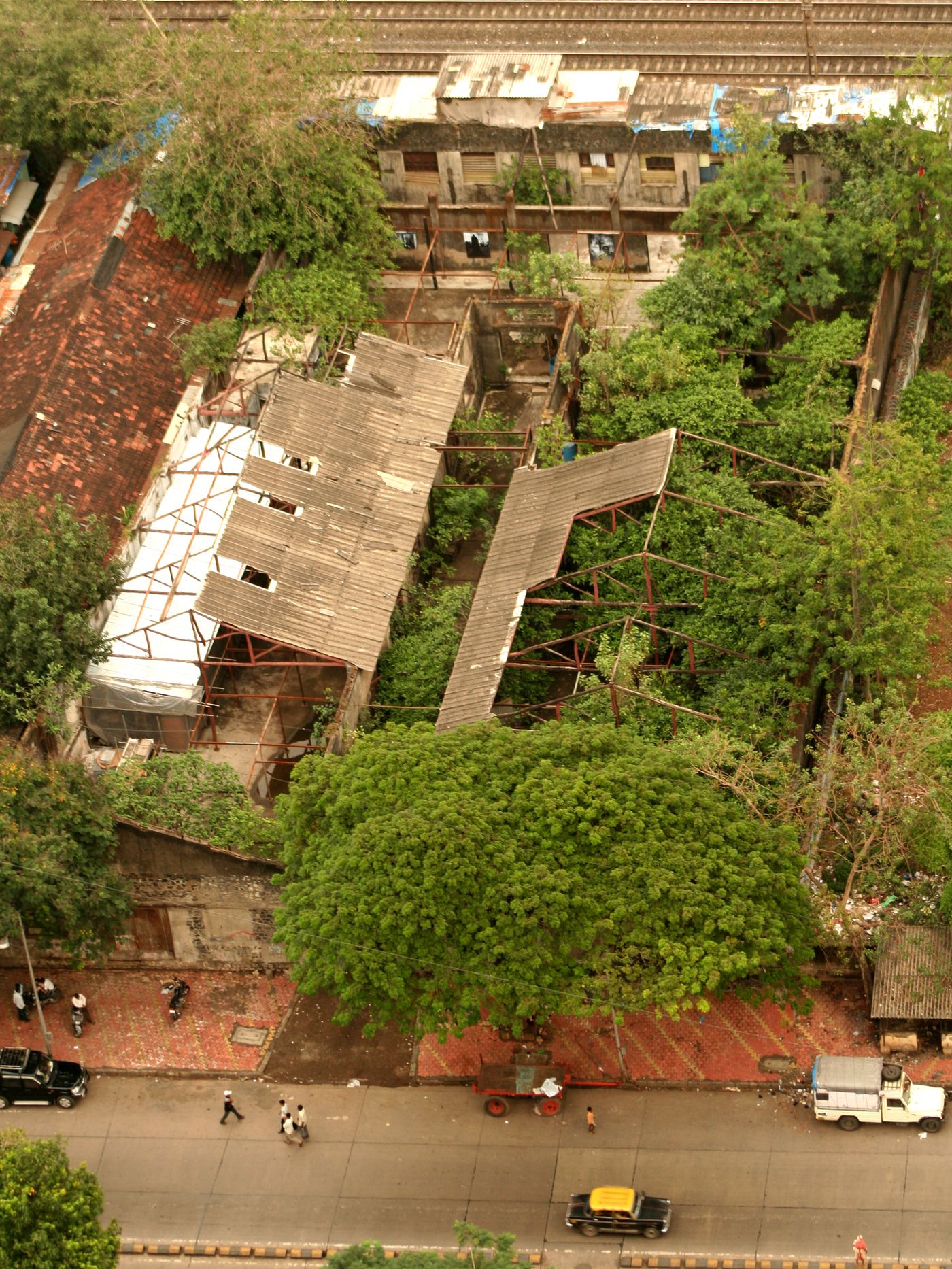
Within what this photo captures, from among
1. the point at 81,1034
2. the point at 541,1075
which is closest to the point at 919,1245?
the point at 541,1075

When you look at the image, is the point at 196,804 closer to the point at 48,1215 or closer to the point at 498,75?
the point at 48,1215

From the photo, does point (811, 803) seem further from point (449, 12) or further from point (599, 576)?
point (449, 12)

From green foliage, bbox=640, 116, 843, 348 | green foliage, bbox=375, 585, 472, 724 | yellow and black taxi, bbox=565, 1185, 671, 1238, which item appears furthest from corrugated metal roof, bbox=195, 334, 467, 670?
yellow and black taxi, bbox=565, 1185, 671, 1238

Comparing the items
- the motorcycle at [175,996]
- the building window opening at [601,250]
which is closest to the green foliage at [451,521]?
the building window opening at [601,250]

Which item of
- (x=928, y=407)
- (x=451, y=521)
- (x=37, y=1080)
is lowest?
(x=37, y=1080)

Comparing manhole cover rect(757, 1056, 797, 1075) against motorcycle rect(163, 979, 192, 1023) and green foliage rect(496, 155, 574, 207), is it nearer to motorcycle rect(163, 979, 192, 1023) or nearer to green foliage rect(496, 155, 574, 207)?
motorcycle rect(163, 979, 192, 1023)

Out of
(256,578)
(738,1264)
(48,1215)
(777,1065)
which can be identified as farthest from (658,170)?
(48,1215)

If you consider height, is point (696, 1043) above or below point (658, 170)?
below
